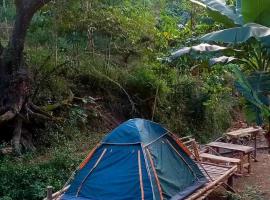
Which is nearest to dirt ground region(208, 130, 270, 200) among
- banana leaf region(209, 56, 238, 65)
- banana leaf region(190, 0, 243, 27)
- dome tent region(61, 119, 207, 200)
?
dome tent region(61, 119, 207, 200)

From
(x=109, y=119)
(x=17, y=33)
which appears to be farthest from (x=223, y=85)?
(x=17, y=33)

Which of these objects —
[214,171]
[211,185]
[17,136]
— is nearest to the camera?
[211,185]

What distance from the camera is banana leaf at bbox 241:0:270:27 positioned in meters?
7.70

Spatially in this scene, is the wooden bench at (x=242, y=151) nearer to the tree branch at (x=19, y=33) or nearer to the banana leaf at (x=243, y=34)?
the banana leaf at (x=243, y=34)

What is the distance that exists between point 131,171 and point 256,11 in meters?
3.41

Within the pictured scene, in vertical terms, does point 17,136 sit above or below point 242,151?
above

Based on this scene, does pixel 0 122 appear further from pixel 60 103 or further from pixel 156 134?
pixel 156 134

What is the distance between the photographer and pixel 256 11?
7883 mm

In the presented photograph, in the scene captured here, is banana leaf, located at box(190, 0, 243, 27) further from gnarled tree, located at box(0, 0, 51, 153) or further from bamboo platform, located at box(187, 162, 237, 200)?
gnarled tree, located at box(0, 0, 51, 153)

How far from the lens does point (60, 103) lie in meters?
10.9

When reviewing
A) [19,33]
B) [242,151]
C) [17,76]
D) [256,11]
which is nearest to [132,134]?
[256,11]

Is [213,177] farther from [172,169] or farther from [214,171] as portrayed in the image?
[172,169]

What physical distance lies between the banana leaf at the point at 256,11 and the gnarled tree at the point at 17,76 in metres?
4.02

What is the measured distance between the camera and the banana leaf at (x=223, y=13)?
827cm
